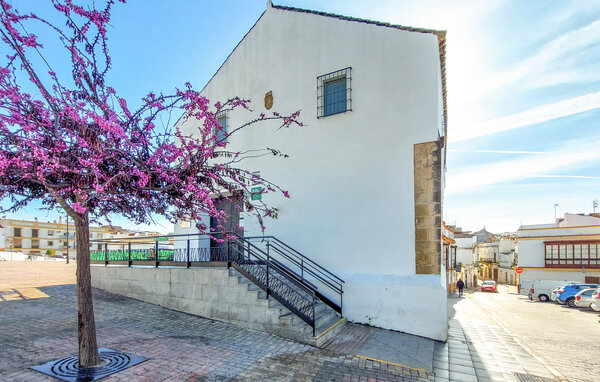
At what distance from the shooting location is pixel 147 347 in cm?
532

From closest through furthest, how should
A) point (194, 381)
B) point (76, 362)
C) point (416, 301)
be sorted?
point (194, 381), point (76, 362), point (416, 301)

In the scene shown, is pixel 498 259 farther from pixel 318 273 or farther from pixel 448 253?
pixel 318 273

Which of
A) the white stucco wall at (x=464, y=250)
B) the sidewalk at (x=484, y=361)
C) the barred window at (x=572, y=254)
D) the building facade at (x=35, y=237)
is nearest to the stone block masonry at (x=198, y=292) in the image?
the sidewalk at (x=484, y=361)

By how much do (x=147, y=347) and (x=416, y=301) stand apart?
533 centimetres

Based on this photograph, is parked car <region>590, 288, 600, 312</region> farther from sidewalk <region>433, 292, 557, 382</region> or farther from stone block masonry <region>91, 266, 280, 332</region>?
stone block masonry <region>91, 266, 280, 332</region>

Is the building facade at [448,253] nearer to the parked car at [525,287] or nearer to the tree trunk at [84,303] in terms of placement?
the parked car at [525,287]

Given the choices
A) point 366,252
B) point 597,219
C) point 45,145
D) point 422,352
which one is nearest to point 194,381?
point 45,145

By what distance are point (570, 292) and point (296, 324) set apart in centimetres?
2210

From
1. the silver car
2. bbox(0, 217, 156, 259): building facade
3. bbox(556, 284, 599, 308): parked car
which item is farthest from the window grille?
bbox(0, 217, 156, 259): building facade

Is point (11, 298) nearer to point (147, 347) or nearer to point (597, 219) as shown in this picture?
point (147, 347)

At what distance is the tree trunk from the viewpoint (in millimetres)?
4348

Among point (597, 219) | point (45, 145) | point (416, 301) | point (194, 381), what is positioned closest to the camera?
point (45, 145)

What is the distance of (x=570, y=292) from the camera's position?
63.7 ft

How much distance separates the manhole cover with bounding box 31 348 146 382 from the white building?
1295 inches
